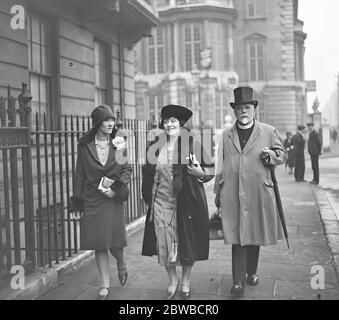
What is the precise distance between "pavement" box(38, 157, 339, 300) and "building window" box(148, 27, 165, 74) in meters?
29.1

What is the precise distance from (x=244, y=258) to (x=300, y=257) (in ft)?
6.16

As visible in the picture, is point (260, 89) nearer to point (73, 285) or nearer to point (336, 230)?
point (336, 230)

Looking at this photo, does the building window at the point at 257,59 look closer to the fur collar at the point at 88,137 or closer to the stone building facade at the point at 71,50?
the stone building facade at the point at 71,50

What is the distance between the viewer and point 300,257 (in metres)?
6.86

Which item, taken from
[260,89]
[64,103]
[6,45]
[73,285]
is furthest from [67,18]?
[260,89]

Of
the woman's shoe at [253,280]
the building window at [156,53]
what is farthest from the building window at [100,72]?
the building window at [156,53]

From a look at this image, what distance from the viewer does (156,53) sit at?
121 ft

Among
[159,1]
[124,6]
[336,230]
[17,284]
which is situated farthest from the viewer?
[159,1]

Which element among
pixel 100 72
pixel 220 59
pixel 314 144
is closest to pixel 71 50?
pixel 100 72

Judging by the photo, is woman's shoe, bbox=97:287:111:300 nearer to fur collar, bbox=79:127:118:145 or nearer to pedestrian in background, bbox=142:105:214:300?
pedestrian in background, bbox=142:105:214:300

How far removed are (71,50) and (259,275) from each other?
6224 mm

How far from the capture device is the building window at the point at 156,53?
36750 millimetres

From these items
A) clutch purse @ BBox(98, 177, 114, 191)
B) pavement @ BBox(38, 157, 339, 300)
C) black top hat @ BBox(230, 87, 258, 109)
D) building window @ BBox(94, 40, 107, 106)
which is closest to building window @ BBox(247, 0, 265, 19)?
building window @ BBox(94, 40, 107, 106)

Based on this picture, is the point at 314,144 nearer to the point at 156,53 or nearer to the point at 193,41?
the point at 193,41
